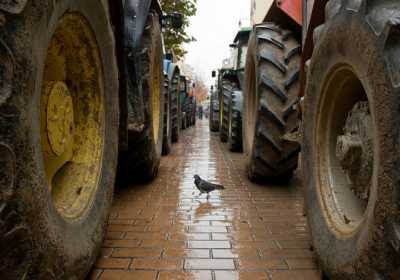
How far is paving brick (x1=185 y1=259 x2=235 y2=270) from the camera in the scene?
2236 mm

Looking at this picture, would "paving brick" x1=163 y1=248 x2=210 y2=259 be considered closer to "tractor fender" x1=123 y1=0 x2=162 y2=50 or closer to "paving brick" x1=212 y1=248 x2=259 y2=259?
"paving brick" x1=212 y1=248 x2=259 y2=259

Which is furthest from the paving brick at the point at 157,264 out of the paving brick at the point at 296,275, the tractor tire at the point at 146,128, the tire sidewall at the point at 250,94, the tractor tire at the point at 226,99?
the tractor tire at the point at 226,99

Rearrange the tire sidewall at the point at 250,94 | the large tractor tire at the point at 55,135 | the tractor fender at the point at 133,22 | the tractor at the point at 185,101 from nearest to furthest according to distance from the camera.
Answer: the large tractor tire at the point at 55,135 < the tractor fender at the point at 133,22 < the tire sidewall at the point at 250,94 < the tractor at the point at 185,101

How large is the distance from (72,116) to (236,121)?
4813 millimetres

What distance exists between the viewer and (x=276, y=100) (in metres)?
3.74

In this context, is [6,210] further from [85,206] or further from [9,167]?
[85,206]

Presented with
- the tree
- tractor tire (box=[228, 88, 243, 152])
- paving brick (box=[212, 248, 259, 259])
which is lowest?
paving brick (box=[212, 248, 259, 259])

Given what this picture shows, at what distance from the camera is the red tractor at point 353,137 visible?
1.35m

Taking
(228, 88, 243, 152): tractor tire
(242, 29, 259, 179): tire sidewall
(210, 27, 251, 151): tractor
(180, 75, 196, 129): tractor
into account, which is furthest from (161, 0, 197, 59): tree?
(242, 29, 259, 179): tire sidewall

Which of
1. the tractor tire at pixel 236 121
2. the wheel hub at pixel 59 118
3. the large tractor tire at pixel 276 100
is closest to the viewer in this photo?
the wheel hub at pixel 59 118

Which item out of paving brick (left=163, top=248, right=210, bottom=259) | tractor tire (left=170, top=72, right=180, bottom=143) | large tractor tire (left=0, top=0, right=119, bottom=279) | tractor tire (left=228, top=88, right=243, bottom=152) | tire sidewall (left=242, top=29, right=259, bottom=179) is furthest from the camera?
tractor tire (left=170, top=72, right=180, bottom=143)

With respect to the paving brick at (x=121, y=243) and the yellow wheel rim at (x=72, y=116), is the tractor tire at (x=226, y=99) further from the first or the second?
the yellow wheel rim at (x=72, y=116)

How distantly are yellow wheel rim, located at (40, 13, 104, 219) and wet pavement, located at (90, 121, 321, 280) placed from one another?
49cm

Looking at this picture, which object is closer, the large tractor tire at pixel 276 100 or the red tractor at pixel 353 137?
the red tractor at pixel 353 137
